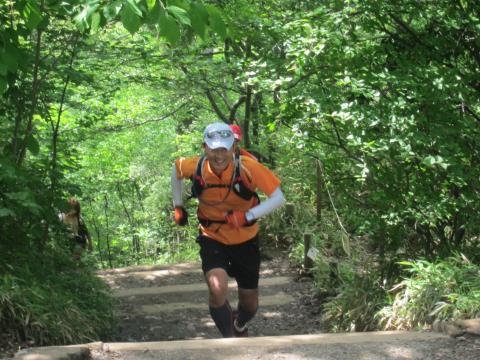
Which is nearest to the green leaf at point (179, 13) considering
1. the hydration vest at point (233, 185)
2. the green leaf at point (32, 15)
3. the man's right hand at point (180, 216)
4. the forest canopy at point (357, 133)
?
the forest canopy at point (357, 133)

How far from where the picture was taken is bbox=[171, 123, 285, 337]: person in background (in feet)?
15.4

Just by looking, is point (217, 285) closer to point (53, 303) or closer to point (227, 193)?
point (227, 193)

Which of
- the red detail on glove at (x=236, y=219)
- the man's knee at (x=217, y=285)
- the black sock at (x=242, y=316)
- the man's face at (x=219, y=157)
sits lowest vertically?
the black sock at (x=242, y=316)

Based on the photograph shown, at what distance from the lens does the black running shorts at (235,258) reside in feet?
16.0

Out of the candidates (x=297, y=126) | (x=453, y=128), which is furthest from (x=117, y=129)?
(x=453, y=128)

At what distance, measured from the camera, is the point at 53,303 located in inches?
210

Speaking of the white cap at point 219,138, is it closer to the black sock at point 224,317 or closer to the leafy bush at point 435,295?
the black sock at point 224,317

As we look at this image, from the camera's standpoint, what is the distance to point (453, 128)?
5113mm

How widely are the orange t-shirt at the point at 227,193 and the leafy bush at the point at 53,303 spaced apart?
1.48 m

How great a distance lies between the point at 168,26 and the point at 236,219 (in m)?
2.29

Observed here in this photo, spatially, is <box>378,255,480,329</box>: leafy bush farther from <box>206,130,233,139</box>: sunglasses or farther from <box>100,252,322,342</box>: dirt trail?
<box>206,130,233,139</box>: sunglasses

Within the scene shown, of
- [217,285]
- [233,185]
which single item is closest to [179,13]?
[233,185]

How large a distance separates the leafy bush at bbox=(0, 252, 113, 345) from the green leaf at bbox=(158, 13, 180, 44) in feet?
9.63

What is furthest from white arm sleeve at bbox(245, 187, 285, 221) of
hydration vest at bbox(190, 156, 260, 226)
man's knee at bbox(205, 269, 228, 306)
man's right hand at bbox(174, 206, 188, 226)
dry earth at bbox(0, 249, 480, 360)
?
dry earth at bbox(0, 249, 480, 360)
